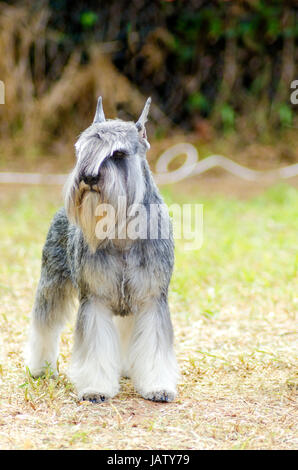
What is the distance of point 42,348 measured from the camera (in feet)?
16.6

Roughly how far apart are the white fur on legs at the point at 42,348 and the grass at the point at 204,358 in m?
0.10

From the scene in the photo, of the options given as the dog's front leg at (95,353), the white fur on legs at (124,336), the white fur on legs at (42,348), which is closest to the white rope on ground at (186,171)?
the white fur on legs at (42,348)

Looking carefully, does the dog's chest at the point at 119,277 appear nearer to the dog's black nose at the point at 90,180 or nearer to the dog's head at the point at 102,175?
the dog's head at the point at 102,175

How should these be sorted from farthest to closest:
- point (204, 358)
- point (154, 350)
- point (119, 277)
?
1. point (204, 358)
2. point (154, 350)
3. point (119, 277)

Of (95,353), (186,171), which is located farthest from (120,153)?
(186,171)

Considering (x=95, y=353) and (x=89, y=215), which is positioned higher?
(x=89, y=215)

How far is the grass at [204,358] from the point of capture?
3967mm

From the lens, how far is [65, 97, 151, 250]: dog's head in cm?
405

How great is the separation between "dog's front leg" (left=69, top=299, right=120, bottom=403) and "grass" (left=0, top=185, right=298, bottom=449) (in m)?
0.10

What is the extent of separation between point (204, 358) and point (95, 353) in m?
1.08

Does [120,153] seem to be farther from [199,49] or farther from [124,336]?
[199,49]
